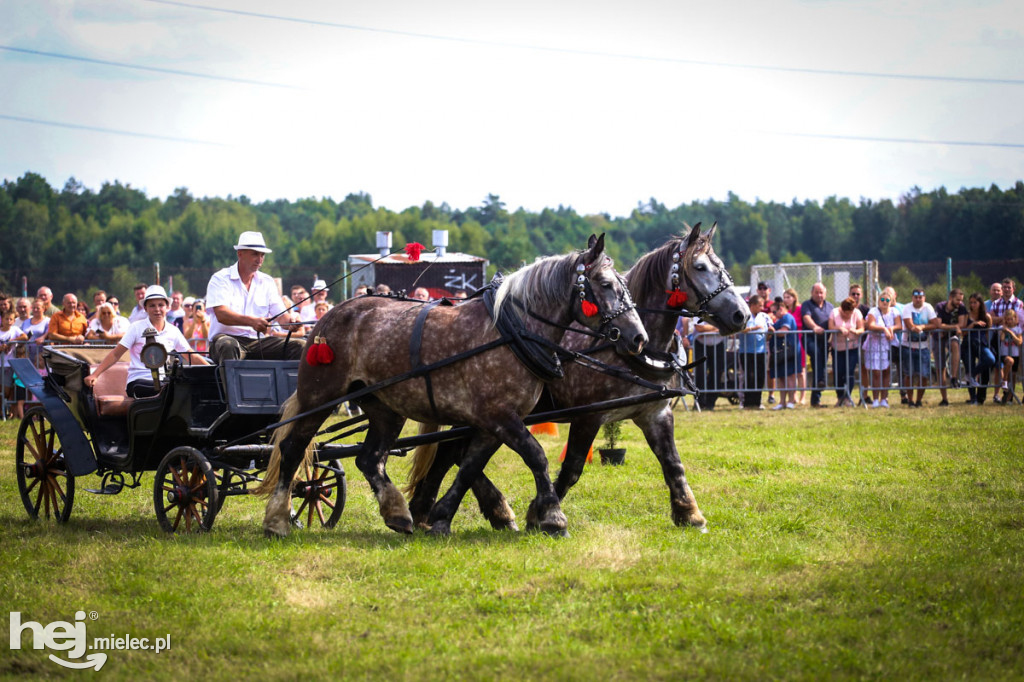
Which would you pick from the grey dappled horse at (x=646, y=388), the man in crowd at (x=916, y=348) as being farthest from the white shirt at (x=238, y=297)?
the man in crowd at (x=916, y=348)

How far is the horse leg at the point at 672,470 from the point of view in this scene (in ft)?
23.6

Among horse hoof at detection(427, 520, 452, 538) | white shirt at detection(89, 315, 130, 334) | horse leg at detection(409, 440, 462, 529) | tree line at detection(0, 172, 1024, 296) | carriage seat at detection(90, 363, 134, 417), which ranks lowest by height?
horse hoof at detection(427, 520, 452, 538)

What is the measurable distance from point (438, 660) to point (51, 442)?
16.5ft

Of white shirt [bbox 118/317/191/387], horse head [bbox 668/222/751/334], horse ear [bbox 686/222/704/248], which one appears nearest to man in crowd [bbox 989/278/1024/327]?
horse head [bbox 668/222/751/334]

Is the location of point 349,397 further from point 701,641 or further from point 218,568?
point 701,641

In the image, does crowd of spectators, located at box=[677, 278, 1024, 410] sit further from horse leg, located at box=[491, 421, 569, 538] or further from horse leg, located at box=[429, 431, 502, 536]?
horse leg, located at box=[491, 421, 569, 538]

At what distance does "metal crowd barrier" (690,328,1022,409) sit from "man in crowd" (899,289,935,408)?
0.02 m

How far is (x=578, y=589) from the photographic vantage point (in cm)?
552

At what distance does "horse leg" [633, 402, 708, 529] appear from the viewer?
7195mm

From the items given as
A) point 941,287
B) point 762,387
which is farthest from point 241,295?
point 941,287

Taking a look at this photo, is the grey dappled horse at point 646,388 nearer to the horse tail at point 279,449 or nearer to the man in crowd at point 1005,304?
the horse tail at point 279,449

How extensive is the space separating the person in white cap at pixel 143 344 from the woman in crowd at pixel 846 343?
10.6 meters

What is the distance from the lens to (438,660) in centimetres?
448

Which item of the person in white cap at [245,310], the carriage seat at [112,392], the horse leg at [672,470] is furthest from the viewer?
the carriage seat at [112,392]
